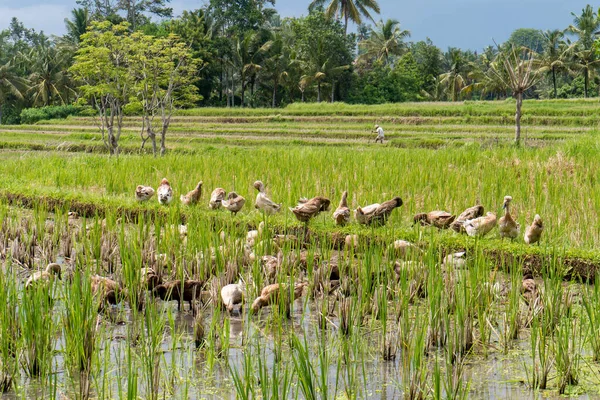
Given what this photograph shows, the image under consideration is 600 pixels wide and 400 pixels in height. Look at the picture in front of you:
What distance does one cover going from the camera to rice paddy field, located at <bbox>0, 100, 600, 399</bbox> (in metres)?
3.08

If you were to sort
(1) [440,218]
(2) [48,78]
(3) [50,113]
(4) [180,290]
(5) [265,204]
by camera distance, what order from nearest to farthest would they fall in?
(4) [180,290], (1) [440,218], (5) [265,204], (3) [50,113], (2) [48,78]

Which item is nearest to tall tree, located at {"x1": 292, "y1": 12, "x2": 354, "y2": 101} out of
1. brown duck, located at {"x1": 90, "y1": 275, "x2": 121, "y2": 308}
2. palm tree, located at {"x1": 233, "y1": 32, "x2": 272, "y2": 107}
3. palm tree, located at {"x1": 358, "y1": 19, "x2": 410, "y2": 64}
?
palm tree, located at {"x1": 233, "y1": 32, "x2": 272, "y2": 107}

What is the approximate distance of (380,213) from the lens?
600cm

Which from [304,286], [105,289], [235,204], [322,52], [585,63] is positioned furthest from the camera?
[585,63]

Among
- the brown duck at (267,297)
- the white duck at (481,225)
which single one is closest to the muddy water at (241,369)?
the brown duck at (267,297)

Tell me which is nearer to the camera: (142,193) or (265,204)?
(265,204)

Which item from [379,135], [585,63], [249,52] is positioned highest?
[249,52]

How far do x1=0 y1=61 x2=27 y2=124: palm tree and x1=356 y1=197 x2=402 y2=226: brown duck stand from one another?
35.8m

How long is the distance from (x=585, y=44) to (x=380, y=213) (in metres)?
36.5

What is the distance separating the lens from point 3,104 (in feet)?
141

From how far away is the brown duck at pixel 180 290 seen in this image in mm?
4223

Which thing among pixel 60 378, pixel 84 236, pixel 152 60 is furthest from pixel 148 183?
pixel 152 60

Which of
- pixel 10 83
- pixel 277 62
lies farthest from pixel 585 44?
pixel 10 83

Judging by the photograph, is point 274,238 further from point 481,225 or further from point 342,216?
point 481,225
